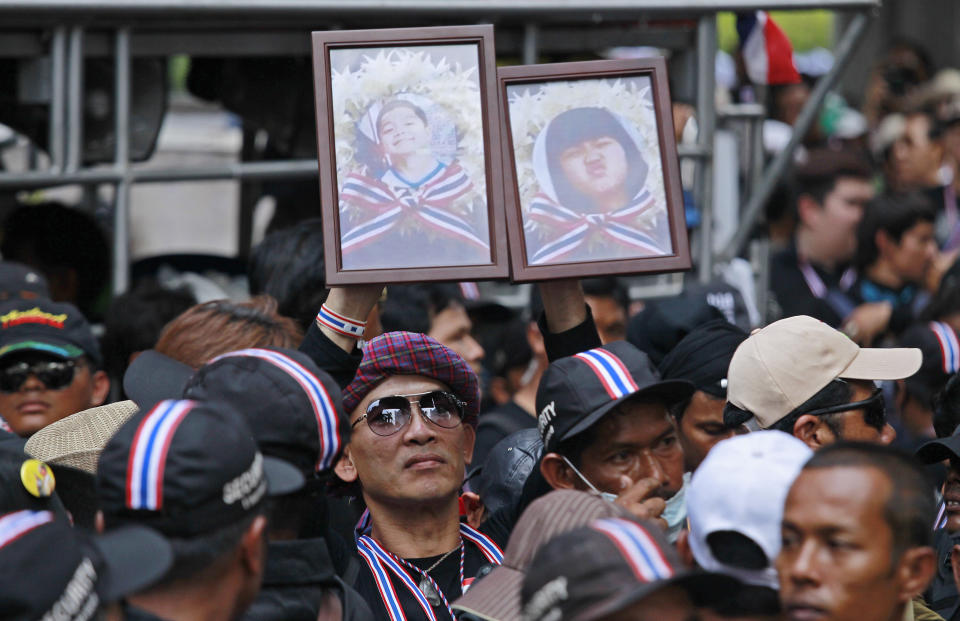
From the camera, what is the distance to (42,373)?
4.48 metres

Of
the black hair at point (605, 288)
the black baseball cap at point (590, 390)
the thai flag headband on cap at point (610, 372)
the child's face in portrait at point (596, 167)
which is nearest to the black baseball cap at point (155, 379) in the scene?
the black baseball cap at point (590, 390)

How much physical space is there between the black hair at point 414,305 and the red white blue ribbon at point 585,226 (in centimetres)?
140

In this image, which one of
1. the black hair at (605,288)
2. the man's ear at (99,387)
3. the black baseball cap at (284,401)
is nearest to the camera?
the black baseball cap at (284,401)

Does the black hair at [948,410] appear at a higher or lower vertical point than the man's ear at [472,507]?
higher

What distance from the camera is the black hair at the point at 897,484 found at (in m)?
2.54

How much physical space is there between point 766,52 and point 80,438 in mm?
3673

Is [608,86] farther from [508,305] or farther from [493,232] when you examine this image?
[508,305]

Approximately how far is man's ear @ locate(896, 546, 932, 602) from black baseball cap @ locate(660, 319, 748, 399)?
1644 mm

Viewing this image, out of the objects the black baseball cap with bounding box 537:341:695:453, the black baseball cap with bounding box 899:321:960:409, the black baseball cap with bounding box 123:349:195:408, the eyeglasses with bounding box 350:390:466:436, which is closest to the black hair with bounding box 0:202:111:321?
the black baseball cap with bounding box 123:349:195:408

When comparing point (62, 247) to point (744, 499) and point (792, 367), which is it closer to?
point (792, 367)

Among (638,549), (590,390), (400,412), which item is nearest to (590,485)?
(590,390)

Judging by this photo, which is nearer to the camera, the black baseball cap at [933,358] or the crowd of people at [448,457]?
the crowd of people at [448,457]

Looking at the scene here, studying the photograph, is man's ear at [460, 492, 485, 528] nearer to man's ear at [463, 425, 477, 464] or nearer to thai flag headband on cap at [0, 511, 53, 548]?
man's ear at [463, 425, 477, 464]

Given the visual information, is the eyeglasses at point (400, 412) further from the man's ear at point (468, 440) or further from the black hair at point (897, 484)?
the black hair at point (897, 484)
